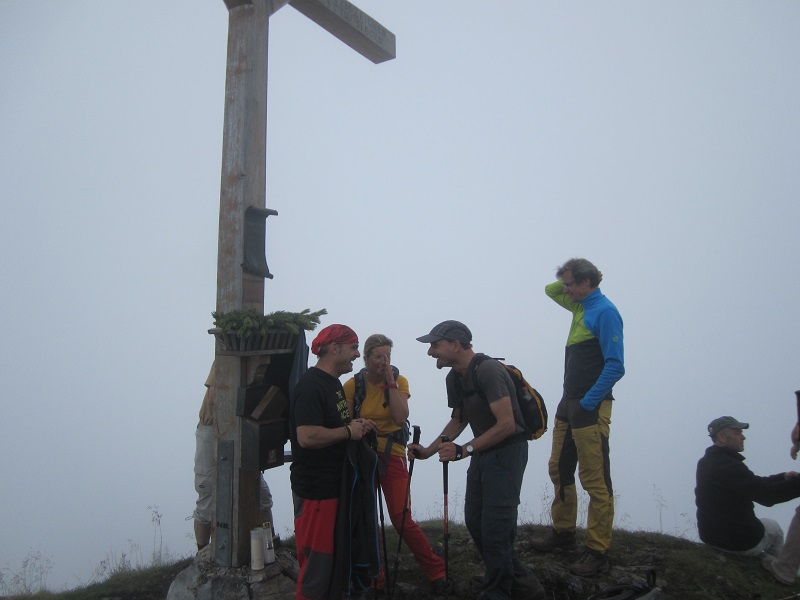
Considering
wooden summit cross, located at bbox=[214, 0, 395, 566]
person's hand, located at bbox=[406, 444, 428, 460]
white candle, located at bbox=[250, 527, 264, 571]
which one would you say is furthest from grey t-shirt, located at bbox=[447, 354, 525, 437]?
white candle, located at bbox=[250, 527, 264, 571]

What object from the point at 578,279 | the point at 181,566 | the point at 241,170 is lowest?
the point at 181,566

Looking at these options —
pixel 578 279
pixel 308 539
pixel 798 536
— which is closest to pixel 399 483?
pixel 308 539

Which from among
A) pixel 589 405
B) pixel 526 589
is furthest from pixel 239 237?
pixel 526 589

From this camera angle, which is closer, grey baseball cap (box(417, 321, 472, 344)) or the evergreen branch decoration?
the evergreen branch decoration

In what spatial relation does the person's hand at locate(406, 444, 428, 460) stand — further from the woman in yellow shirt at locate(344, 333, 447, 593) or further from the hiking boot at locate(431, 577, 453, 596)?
the hiking boot at locate(431, 577, 453, 596)

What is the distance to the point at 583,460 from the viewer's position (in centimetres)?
507

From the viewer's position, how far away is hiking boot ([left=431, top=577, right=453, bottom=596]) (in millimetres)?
4891

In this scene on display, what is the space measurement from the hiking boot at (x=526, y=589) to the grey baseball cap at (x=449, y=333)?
1.81 m

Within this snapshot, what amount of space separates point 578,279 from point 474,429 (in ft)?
5.37

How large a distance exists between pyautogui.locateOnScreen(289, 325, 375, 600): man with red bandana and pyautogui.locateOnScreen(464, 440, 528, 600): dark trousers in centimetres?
98

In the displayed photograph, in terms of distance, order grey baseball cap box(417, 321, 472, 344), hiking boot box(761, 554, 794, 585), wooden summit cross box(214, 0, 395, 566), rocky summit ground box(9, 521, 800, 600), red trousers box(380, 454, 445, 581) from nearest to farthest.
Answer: wooden summit cross box(214, 0, 395, 566) → grey baseball cap box(417, 321, 472, 344) → rocky summit ground box(9, 521, 800, 600) → red trousers box(380, 454, 445, 581) → hiking boot box(761, 554, 794, 585)

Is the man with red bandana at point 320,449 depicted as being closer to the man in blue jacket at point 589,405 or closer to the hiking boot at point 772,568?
the man in blue jacket at point 589,405

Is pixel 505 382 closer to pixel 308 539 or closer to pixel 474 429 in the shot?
pixel 474 429

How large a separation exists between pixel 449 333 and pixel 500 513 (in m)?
1.34
